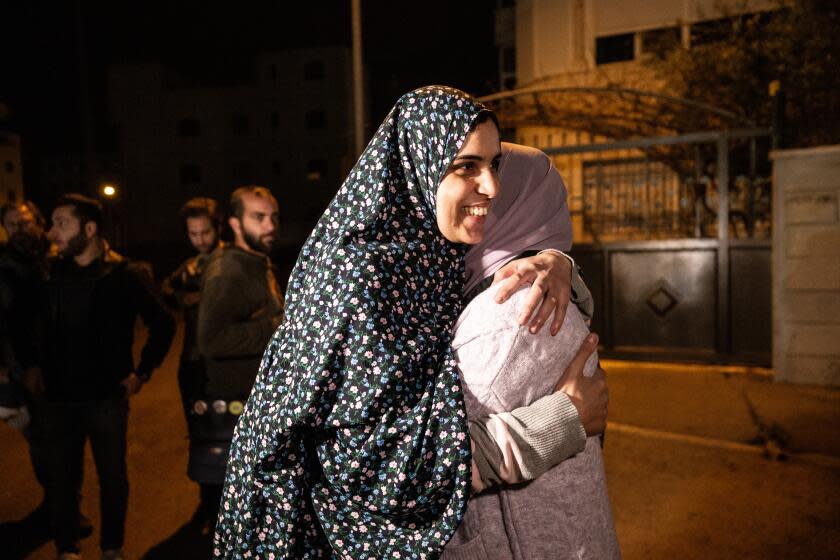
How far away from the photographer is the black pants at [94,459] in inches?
134

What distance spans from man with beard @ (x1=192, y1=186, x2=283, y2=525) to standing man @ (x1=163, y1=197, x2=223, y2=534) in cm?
3

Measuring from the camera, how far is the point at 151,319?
3695mm

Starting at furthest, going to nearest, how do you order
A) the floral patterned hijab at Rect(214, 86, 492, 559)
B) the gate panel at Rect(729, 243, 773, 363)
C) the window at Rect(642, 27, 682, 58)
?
the window at Rect(642, 27, 682, 58), the gate panel at Rect(729, 243, 773, 363), the floral patterned hijab at Rect(214, 86, 492, 559)

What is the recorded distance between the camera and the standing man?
3428 millimetres

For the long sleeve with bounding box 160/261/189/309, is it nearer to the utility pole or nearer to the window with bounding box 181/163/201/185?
the utility pole

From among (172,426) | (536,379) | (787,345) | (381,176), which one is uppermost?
(381,176)

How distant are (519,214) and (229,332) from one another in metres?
2.13

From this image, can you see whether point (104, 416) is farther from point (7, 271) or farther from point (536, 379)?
point (536, 379)

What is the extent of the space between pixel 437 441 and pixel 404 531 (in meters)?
0.25

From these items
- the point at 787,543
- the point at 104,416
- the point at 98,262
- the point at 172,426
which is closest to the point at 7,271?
the point at 98,262

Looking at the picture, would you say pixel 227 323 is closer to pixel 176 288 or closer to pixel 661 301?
pixel 176 288

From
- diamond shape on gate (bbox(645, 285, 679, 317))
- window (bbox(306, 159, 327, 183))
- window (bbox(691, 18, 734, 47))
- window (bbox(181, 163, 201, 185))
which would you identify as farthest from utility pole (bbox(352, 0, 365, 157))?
window (bbox(181, 163, 201, 185))

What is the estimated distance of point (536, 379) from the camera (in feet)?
4.77

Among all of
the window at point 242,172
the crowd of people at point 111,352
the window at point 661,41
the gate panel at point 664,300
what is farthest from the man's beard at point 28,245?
the window at point 242,172
